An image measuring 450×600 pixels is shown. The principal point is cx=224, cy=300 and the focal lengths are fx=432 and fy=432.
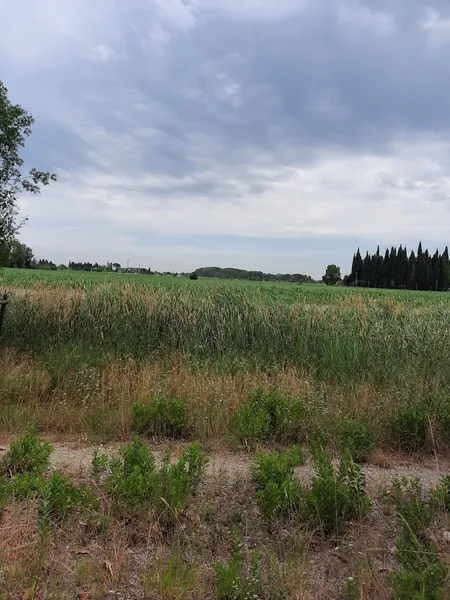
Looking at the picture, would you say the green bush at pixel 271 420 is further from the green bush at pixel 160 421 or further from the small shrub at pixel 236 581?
the small shrub at pixel 236 581

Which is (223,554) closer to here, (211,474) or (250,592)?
(250,592)

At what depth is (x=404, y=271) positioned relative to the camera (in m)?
103

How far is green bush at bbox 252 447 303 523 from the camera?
3.01 metres

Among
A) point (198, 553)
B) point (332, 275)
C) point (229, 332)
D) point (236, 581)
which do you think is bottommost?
point (198, 553)

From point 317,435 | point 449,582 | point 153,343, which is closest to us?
point 449,582

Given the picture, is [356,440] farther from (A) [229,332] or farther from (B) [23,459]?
(A) [229,332]

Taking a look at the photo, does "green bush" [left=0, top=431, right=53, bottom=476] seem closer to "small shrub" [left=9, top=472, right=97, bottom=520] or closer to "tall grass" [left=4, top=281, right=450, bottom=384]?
"small shrub" [left=9, top=472, right=97, bottom=520]

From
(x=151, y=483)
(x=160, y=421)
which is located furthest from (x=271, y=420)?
(x=151, y=483)

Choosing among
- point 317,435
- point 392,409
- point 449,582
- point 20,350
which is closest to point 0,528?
point 449,582

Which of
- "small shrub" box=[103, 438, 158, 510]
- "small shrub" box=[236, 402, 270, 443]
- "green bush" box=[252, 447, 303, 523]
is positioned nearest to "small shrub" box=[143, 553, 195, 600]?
"small shrub" box=[103, 438, 158, 510]

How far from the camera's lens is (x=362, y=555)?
2.68 meters

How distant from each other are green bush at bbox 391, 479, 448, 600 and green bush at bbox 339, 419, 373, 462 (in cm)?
70

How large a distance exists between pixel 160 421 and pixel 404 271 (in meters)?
107

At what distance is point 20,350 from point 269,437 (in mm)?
5857
